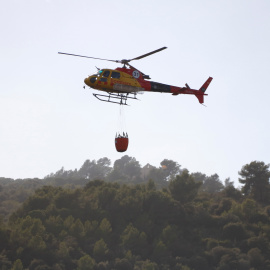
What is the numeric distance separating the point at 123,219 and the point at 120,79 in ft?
119

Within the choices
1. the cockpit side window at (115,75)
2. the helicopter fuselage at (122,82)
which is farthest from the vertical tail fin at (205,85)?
the cockpit side window at (115,75)

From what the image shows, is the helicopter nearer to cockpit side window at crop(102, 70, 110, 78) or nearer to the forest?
cockpit side window at crop(102, 70, 110, 78)

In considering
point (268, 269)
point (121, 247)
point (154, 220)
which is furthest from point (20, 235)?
point (268, 269)

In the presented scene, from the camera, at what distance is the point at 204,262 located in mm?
58531

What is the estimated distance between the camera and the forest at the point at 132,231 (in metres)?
53.2

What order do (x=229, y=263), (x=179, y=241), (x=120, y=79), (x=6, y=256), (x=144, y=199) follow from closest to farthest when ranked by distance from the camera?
(x=120, y=79) → (x=6, y=256) → (x=229, y=263) → (x=179, y=241) → (x=144, y=199)

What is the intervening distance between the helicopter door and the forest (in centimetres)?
2550

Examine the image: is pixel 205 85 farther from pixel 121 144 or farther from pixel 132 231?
pixel 132 231

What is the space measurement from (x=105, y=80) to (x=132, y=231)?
33.0m

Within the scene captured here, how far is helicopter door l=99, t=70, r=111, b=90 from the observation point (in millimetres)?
31797

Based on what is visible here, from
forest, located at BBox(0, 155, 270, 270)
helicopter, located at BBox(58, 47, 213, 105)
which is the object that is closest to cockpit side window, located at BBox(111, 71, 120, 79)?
helicopter, located at BBox(58, 47, 213, 105)

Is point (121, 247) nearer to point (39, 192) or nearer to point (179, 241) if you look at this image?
point (179, 241)

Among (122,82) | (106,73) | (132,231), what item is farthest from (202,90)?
(132,231)

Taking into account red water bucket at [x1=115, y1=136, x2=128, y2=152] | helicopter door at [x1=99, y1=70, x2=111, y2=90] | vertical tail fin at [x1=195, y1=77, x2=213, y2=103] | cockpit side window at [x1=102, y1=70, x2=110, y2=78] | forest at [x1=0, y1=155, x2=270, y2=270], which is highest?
vertical tail fin at [x1=195, y1=77, x2=213, y2=103]
